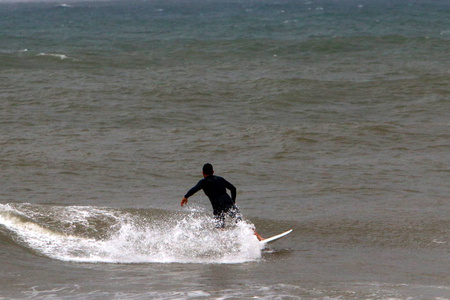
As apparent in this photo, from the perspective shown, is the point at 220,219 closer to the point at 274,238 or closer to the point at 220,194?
the point at 220,194

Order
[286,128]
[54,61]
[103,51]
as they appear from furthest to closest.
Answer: [103,51]
[54,61]
[286,128]

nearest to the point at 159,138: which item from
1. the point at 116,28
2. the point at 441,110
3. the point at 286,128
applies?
the point at 286,128

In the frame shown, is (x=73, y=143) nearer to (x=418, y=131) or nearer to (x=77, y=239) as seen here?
(x=77, y=239)

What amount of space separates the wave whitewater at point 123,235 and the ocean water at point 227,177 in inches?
1.2

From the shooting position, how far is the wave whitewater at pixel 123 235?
9116 mm

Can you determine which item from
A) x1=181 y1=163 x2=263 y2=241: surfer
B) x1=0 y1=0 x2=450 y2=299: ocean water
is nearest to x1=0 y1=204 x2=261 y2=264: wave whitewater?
x1=0 y1=0 x2=450 y2=299: ocean water

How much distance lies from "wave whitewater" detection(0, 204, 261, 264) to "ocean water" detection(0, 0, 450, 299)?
0.10ft

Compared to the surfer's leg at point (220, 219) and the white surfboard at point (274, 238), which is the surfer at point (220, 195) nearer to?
the surfer's leg at point (220, 219)

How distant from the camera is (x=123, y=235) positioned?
10.1 meters

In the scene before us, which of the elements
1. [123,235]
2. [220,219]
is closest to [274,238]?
[220,219]

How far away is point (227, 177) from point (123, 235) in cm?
385

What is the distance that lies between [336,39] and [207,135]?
79.7 feet

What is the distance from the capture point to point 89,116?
19.8 metres

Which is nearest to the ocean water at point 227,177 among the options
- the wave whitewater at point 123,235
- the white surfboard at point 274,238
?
the wave whitewater at point 123,235
